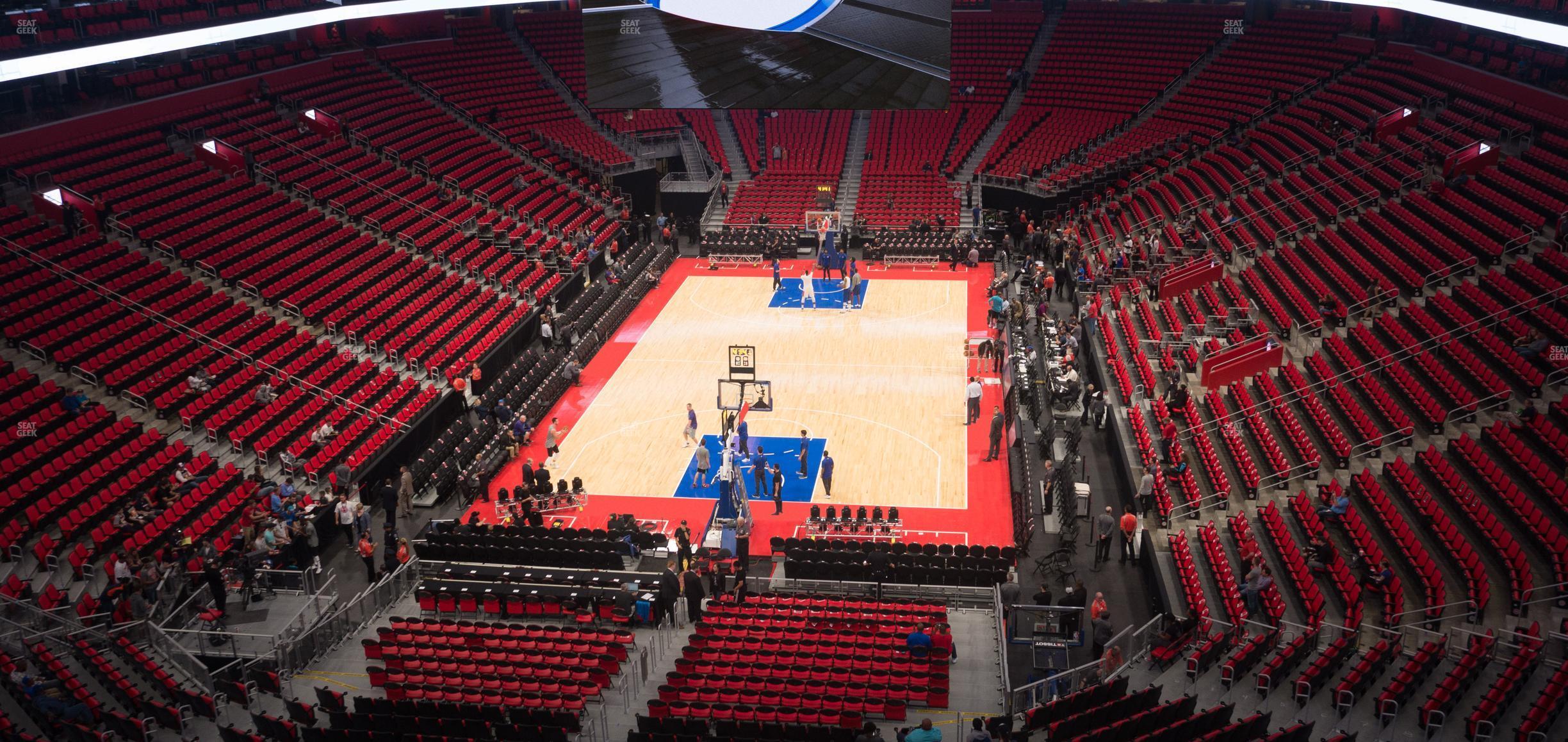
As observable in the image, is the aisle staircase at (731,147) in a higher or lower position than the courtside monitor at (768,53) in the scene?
higher

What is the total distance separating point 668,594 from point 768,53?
12209mm

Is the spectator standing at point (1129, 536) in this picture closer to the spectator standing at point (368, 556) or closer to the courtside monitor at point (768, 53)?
the courtside monitor at point (768, 53)

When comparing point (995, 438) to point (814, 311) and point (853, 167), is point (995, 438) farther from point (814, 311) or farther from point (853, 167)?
point (853, 167)

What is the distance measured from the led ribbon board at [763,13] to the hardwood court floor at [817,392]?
8252 mm

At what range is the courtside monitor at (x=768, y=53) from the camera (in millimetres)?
24047

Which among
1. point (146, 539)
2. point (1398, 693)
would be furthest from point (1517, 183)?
point (146, 539)

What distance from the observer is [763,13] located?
24000mm

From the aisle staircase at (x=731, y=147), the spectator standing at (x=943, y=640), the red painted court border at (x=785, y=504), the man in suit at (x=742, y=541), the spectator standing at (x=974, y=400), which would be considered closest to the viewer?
the spectator standing at (x=943, y=640)

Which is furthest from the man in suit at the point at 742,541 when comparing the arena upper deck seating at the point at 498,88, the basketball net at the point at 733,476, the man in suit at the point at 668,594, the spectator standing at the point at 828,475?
the arena upper deck seating at the point at 498,88

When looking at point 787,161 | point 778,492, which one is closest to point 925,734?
point 778,492

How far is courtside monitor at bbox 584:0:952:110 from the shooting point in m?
24.0

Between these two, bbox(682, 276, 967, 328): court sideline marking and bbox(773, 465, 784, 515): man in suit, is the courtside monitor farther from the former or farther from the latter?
bbox(682, 276, 967, 328): court sideline marking

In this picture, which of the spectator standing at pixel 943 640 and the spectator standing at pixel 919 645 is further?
the spectator standing at pixel 943 640

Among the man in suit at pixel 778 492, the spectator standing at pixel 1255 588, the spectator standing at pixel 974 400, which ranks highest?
the spectator standing at pixel 974 400
